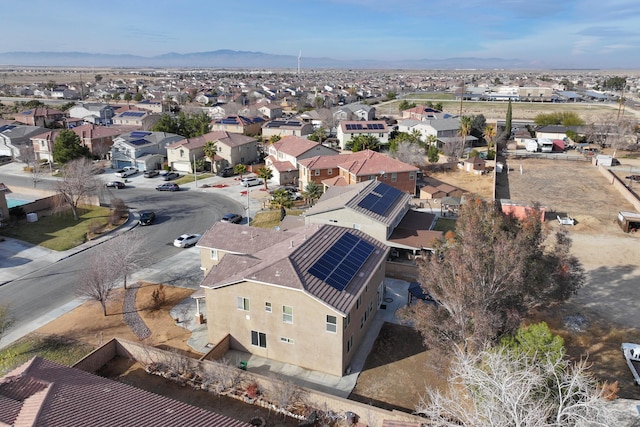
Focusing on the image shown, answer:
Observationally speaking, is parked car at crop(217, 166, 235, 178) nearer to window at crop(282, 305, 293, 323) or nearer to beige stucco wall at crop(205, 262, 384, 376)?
beige stucco wall at crop(205, 262, 384, 376)

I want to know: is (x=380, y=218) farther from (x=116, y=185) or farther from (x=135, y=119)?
(x=135, y=119)

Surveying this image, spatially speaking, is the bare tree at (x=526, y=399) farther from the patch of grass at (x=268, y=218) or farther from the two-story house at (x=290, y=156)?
the two-story house at (x=290, y=156)

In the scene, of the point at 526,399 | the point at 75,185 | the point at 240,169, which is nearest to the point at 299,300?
the point at 526,399

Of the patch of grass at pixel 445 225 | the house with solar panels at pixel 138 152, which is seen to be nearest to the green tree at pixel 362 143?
the patch of grass at pixel 445 225

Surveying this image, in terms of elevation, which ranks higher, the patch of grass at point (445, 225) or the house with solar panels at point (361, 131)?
the house with solar panels at point (361, 131)

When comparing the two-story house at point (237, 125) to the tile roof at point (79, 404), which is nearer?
the tile roof at point (79, 404)

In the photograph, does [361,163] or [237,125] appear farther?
[237,125]

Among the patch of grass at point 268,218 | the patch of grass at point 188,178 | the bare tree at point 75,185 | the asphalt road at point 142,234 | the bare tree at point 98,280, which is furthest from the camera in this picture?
the patch of grass at point 188,178
